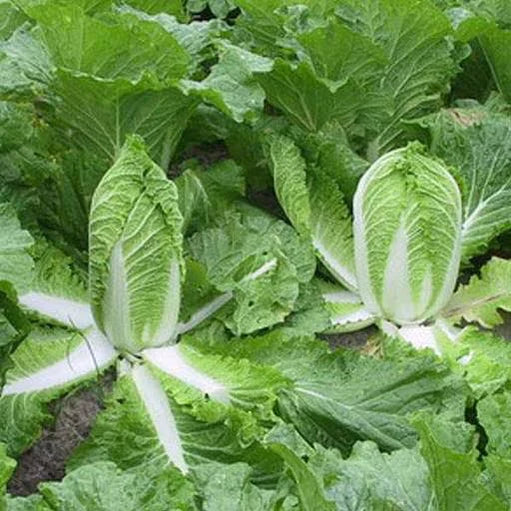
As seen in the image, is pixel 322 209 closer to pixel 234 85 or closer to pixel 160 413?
pixel 234 85

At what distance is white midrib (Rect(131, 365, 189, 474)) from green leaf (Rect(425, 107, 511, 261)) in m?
1.17

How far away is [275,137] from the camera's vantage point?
148 inches

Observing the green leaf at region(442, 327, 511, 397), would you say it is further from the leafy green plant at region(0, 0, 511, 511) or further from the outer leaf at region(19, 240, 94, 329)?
the outer leaf at region(19, 240, 94, 329)

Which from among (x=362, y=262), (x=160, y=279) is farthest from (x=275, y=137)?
(x=160, y=279)

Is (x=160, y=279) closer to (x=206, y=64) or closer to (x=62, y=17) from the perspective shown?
(x=62, y=17)

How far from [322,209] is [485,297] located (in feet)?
1.90

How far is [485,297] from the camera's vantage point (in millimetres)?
3756

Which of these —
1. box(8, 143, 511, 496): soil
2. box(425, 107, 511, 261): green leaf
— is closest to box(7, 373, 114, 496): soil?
box(8, 143, 511, 496): soil

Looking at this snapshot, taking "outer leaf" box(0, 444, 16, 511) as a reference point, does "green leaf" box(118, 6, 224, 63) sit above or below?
above

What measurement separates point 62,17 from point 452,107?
1.73 meters

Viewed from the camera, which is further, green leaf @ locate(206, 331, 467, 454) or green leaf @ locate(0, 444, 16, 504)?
green leaf @ locate(206, 331, 467, 454)

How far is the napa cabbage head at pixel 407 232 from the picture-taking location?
3.49m

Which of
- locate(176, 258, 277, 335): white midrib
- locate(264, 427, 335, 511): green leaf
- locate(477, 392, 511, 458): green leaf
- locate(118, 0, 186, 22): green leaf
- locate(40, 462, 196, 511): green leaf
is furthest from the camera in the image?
locate(118, 0, 186, 22): green leaf

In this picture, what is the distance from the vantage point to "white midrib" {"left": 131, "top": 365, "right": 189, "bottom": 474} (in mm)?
2988
